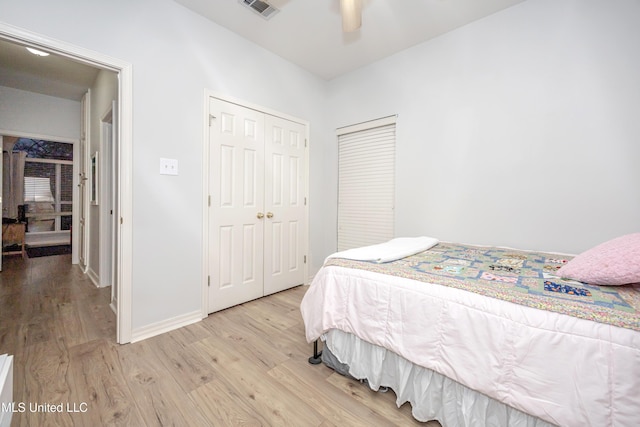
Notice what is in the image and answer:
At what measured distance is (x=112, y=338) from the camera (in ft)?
6.79

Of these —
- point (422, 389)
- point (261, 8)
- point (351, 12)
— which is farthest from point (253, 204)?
point (422, 389)

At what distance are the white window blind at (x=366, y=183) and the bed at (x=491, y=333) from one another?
1459 mm

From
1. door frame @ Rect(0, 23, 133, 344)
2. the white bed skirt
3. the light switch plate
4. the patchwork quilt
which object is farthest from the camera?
the light switch plate

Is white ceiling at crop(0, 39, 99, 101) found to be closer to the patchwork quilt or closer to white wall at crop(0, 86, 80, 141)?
white wall at crop(0, 86, 80, 141)

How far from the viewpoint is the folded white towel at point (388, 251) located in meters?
1.68

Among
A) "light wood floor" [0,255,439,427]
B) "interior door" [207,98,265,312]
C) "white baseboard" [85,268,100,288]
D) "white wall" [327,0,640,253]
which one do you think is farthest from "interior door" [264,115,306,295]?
"white baseboard" [85,268,100,288]

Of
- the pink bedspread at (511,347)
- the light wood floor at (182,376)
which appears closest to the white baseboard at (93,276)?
the light wood floor at (182,376)

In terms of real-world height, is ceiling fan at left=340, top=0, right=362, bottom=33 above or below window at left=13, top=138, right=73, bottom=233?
above

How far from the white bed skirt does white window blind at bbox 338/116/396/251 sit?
1745mm

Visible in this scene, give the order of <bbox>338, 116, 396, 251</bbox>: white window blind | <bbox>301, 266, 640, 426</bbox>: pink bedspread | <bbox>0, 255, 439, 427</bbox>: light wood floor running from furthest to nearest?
<bbox>338, 116, 396, 251</bbox>: white window blind → <bbox>0, 255, 439, 427</bbox>: light wood floor → <bbox>301, 266, 640, 426</bbox>: pink bedspread

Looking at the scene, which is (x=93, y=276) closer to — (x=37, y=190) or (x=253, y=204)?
(x=253, y=204)

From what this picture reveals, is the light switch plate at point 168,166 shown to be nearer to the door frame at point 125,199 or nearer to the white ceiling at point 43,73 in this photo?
the door frame at point 125,199

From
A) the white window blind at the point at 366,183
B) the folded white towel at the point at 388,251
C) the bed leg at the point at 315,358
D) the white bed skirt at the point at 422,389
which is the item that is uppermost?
the white window blind at the point at 366,183

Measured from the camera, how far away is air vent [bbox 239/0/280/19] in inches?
88.0
